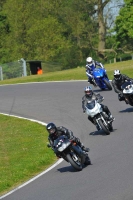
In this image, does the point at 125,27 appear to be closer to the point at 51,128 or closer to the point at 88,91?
the point at 88,91

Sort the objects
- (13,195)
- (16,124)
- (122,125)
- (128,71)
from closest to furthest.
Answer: (13,195) < (122,125) < (16,124) < (128,71)

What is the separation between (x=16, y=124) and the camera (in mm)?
23781

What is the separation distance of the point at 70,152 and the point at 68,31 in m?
56.6

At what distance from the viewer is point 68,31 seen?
69.7 metres

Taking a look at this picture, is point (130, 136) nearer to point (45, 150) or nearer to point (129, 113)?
point (45, 150)

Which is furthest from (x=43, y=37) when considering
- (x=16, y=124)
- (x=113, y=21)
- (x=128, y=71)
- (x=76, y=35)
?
(x=16, y=124)

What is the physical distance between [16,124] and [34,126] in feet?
4.24

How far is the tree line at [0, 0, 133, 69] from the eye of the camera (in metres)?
62.4

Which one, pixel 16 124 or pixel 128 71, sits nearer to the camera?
pixel 16 124

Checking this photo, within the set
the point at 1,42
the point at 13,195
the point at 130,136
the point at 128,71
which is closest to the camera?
the point at 13,195

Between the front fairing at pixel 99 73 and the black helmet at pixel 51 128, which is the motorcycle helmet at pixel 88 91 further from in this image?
the front fairing at pixel 99 73

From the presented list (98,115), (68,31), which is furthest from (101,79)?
(68,31)

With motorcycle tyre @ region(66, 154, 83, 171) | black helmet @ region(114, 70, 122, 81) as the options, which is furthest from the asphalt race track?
black helmet @ region(114, 70, 122, 81)

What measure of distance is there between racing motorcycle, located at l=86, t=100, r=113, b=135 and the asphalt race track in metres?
0.31
